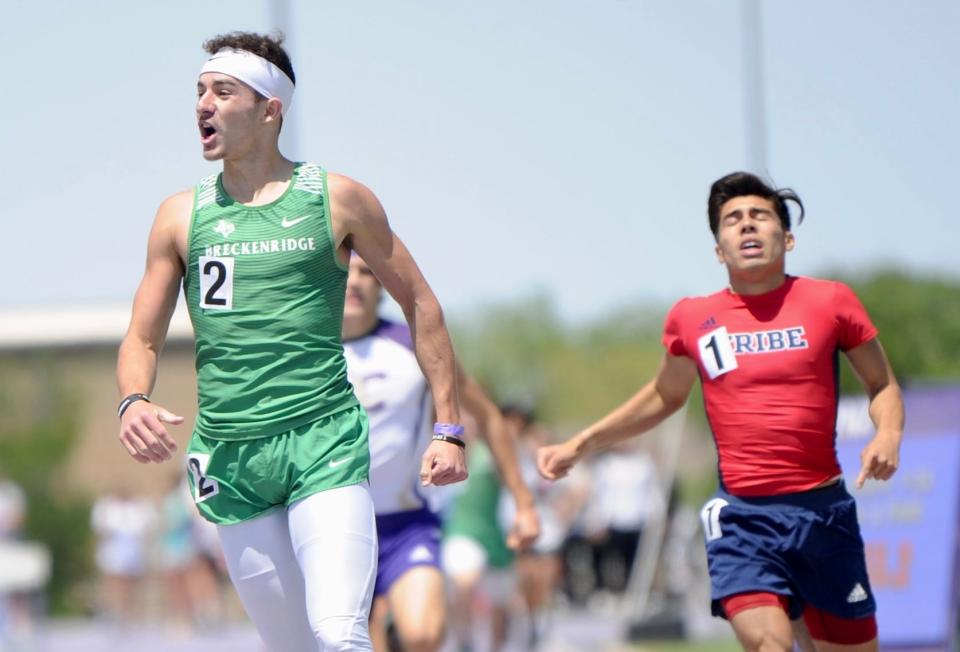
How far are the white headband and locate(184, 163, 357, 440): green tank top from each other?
0.38 meters

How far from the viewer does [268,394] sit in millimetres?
5426

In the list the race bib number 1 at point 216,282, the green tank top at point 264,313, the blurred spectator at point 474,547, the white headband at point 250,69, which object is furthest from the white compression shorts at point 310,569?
the blurred spectator at point 474,547

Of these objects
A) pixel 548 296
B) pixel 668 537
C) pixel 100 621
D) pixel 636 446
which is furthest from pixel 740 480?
pixel 548 296

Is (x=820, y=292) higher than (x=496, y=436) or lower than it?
higher

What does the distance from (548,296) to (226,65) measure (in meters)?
101

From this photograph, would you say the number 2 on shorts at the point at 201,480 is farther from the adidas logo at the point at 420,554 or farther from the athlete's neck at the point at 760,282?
the athlete's neck at the point at 760,282

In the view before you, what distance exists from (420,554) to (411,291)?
2.22 metres

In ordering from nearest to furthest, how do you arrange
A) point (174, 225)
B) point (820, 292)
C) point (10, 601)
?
1. point (174, 225)
2. point (820, 292)
3. point (10, 601)

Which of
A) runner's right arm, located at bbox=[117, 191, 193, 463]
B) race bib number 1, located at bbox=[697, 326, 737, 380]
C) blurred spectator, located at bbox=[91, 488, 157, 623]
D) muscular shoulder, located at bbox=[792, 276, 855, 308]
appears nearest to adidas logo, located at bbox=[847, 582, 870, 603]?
race bib number 1, located at bbox=[697, 326, 737, 380]

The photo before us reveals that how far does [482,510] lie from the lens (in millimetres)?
13133

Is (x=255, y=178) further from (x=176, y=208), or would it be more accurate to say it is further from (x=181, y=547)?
(x=181, y=547)

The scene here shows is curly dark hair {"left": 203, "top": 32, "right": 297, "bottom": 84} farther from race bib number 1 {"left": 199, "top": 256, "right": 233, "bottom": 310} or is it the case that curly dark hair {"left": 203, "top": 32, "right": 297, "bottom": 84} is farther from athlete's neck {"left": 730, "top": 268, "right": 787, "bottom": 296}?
athlete's neck {"left": 730, "top": 268, "right": 787, "bottom": 296}

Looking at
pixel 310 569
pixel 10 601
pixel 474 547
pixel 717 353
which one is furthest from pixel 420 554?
pixel 10 601

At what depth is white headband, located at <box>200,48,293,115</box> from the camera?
5.60m
